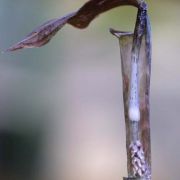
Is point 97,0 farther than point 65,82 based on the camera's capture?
No

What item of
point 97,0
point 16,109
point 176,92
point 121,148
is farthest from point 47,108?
point 97,0

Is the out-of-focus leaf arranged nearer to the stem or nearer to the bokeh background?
the stem

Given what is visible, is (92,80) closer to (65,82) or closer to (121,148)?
(65,82)

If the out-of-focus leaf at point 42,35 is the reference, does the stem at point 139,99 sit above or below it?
below

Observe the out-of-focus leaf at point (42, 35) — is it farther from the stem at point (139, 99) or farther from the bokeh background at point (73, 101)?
the bokeh background at point (73, 101)

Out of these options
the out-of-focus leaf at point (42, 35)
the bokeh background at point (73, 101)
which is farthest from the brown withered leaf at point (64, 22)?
the bokeh background at point (73, 101)

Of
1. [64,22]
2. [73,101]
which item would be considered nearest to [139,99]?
[64,22]

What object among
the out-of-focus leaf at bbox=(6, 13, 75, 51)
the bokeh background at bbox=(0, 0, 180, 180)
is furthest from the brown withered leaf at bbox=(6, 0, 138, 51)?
the bokeh background at bbox=(0, 0, 180, 180)

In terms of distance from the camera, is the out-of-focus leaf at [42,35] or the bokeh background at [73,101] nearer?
the out-of-focus leaf at [42,35]
